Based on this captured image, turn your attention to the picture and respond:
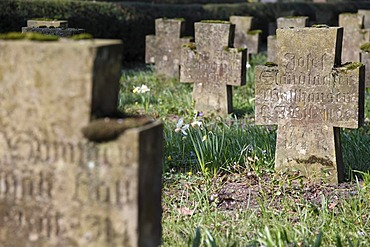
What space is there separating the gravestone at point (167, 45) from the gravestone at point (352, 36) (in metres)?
3.28

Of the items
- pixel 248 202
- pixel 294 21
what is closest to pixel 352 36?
pixel 294 21

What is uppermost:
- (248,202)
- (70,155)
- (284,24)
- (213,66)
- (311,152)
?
(284,24)

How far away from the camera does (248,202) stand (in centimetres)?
474

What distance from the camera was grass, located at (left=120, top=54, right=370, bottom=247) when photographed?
409 cm

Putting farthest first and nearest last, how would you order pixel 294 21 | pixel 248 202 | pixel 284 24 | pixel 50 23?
A: pixel 284 24 → pixel 294 21 → pixel 50 23 → pixel 248 202

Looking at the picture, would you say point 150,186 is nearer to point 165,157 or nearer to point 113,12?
point 165,157

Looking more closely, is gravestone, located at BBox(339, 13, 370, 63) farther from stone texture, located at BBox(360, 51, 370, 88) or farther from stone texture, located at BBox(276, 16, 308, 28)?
stone texture, located at BBox(360, 51, 370, 88)

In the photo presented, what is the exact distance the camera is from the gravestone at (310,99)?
551 centimetres

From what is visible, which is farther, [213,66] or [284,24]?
[284,24]

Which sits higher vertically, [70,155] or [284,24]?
[284,24]

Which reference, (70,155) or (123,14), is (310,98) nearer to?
(70,155)

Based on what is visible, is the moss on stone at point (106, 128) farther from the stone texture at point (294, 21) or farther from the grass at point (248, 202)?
the stone texture at point (294, 21)

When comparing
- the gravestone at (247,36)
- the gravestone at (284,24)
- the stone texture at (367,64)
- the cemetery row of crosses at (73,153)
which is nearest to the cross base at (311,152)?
the cemetery row of crosses at (73,153)

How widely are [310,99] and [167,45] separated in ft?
19.2
